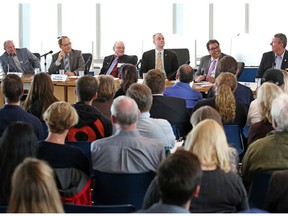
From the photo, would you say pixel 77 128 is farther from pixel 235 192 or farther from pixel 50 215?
pixel 50 215

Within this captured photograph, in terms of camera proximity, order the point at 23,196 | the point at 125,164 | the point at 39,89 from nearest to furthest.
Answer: the point at 23,196, the point at 125,164, the point at 39,89

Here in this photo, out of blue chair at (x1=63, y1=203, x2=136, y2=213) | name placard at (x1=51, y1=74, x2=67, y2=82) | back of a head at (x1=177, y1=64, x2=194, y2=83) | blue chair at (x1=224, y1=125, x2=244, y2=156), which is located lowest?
blue chair at (x1=63, y1=203, x2=136, y2=213)

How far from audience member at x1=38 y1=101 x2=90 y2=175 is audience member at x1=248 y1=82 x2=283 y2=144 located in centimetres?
139

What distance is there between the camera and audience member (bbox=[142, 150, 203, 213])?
6.98ft

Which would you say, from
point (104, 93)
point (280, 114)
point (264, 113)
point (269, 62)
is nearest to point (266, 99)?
point (264, 113)

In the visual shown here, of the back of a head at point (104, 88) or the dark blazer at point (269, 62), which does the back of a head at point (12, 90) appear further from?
the dark blazer at point (269, 62)

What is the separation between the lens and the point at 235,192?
273cm

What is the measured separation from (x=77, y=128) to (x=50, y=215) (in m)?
2.26

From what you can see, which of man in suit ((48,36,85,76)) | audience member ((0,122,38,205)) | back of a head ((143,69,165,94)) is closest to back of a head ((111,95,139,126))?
audience member ((0,122,38,205))

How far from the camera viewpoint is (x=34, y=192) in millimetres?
1999

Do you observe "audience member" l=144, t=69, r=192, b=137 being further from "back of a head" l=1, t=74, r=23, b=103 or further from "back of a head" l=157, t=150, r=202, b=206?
"back of a head" l=157, t=150, r=202, b=206

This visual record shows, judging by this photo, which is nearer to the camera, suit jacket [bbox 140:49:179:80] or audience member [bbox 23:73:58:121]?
audience member [bbox 23:73:58:121]

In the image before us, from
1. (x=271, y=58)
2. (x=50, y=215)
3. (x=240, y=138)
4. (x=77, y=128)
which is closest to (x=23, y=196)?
(x=50, y=215)

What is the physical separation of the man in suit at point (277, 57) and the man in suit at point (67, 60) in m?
2.69
